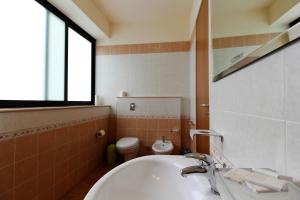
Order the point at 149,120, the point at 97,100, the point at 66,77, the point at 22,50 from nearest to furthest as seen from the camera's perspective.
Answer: the point at 22,50
the point at 66,77
the point at 149,120
the point at 97,100

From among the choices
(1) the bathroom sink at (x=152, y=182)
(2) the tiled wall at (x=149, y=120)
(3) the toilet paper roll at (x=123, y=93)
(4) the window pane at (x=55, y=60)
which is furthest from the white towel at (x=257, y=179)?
(3) the toilet paper roll at (x=123, y=93)

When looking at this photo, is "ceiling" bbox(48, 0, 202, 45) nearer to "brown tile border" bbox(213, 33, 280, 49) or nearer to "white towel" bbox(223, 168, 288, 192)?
"brown tile border" bbox(213, 33, 280, 49)

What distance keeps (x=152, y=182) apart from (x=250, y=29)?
2.77 ft

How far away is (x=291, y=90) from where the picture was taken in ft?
1.12

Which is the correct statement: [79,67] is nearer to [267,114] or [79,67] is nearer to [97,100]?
[97,100]

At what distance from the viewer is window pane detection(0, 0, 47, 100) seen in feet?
4.24

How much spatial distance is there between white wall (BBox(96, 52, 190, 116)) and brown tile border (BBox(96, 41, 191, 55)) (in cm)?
7

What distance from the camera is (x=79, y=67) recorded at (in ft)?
7.82

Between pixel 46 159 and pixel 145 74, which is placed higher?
pixel 145 74

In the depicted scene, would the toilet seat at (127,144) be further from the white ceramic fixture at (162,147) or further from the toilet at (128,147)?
the white ceramic fixture at (162,147)

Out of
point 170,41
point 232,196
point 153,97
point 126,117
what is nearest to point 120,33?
point 170,41

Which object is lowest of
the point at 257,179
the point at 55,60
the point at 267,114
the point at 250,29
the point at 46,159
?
the point at 46,159

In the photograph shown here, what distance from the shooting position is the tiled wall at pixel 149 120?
246cm

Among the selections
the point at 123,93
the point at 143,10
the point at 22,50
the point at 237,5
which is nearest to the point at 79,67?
the point at 123,93
